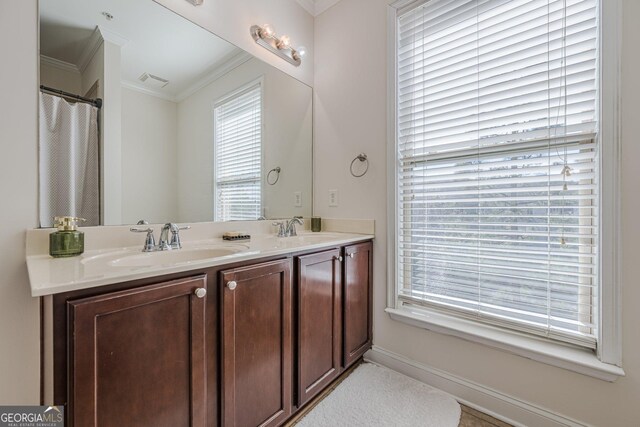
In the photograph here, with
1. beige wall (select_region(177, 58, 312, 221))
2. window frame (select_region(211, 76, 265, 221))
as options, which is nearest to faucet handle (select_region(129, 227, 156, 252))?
beige wall (select_region(177, 58, 312, 221))

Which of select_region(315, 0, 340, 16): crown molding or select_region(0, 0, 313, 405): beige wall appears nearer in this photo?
select_region(0, 0, 313, 405): beige wall

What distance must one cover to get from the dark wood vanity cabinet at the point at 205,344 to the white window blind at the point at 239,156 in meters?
0.63

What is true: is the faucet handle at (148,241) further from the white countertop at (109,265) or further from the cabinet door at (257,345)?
the cabinet door at (257,345)

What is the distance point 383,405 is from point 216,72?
2022 mm

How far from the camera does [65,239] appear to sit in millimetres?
981

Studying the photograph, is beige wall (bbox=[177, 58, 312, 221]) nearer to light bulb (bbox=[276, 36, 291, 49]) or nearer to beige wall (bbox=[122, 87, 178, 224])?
beige wall (bbox=[122, 87, 178, 224])

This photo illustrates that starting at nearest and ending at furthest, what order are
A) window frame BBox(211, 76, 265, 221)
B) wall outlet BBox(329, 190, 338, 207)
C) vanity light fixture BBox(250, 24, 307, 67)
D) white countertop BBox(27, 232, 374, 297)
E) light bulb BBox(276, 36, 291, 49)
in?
white countertop BBox(27, 232, 374, 297), window frame BBox(211, 76, 265, 221), vanity light fixture BBox(250, 24, 307, 67), light bulb BBox(276, 36, 291, 49), wall outlet BBox(329, 190, 338, 207)

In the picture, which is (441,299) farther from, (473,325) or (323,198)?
(323,198)

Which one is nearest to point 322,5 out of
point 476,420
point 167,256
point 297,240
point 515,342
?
point 297,240

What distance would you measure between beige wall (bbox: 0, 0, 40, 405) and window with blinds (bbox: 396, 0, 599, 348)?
168 centimetres

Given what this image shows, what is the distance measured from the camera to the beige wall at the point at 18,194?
0.92m

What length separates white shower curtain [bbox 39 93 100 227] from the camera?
1037 mm

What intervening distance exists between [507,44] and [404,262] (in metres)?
1.25

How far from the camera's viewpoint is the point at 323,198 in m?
2.09
